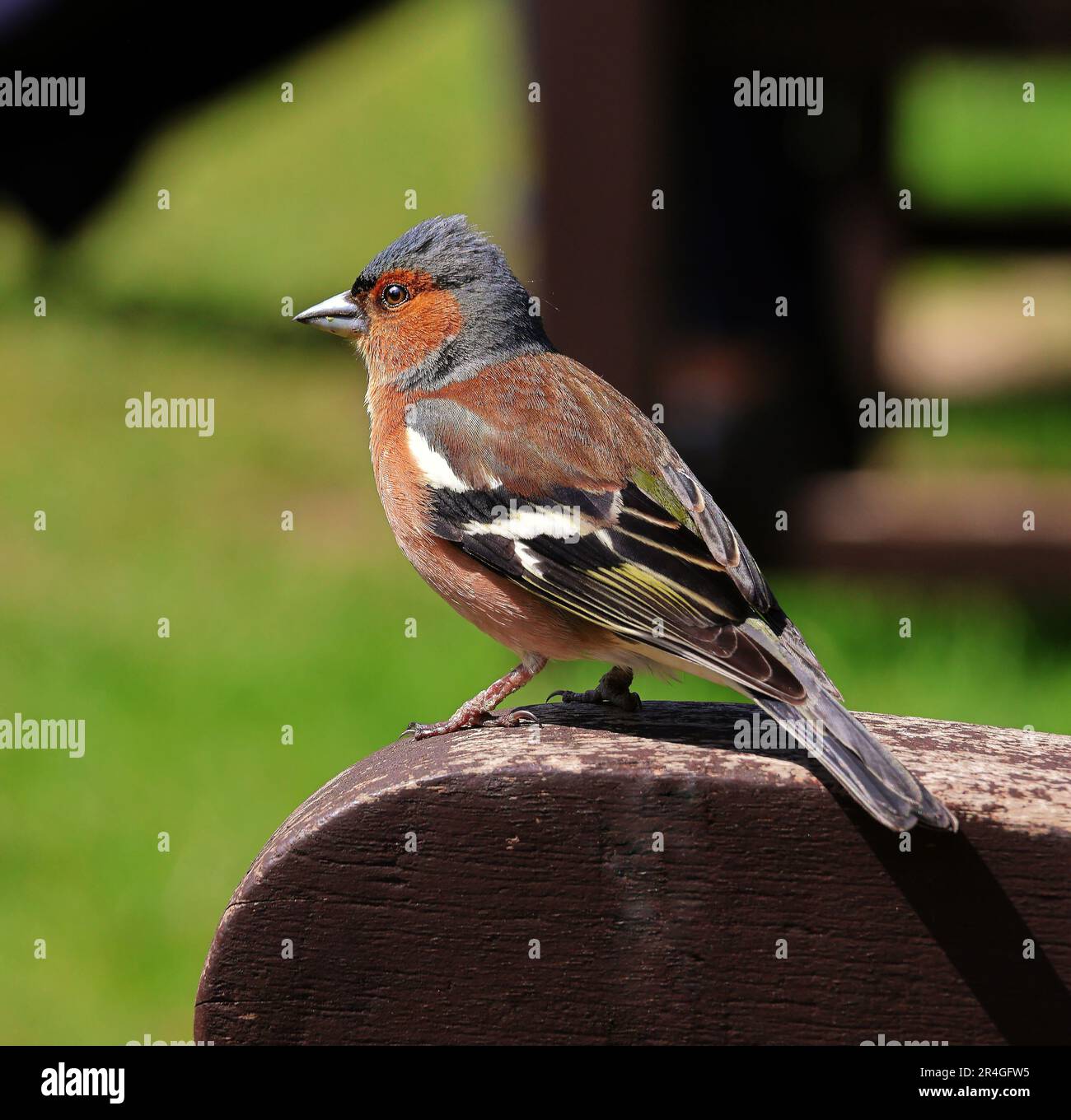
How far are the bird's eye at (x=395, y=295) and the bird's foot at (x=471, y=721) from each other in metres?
1.17

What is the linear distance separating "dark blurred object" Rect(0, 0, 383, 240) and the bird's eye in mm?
7363

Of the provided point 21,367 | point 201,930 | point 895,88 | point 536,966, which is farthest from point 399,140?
point 536,966

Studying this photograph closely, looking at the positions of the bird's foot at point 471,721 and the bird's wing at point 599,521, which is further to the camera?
the bird's wing at point 599,521

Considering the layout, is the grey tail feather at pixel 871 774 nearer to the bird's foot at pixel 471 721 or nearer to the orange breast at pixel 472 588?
the bird's foot at pixel 471 721

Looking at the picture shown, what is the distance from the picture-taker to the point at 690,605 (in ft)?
8.91

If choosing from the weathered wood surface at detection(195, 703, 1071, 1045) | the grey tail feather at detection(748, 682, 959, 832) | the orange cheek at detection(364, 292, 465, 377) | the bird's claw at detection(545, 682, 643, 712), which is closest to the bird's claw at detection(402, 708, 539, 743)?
the bird's claw at detection(545, 682, 643, 712)

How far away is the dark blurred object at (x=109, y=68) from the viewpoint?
33.8 feet

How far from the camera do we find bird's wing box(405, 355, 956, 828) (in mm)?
2645

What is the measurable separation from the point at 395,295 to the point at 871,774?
2334mm

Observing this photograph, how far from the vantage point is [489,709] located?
2916 millimetres
